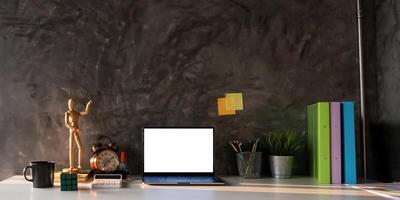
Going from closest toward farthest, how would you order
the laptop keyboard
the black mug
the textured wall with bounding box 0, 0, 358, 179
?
1. the black mug
2. the laptop keyboard
3. the textured wall with bounding box 0, 0, 358, 179

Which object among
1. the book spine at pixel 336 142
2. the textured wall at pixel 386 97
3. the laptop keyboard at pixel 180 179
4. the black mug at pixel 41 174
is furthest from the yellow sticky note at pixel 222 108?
the black mug at pixel 41 174

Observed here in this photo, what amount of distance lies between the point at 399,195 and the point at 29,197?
105 centimetres

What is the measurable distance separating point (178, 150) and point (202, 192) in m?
0.32

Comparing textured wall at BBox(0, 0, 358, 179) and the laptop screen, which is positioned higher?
textured wall at BBox(0, 0, 358, 179)

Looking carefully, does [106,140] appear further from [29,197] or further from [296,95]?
[296,95]

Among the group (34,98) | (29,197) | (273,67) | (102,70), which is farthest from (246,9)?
(29,197)

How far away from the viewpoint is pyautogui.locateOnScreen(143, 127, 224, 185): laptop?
1.67 m

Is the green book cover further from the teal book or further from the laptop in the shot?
the laptop

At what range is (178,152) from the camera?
1.68 metres

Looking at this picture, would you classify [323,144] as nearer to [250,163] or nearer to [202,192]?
[250,163]

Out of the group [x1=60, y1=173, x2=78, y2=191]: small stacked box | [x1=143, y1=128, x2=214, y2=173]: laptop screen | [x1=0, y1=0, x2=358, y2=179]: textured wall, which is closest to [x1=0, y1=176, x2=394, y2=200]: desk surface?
[x1=60, y1=173, x2=78, y2=191]: small stacked box

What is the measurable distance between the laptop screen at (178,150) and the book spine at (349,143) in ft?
1.52

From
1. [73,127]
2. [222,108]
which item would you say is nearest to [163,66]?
[222,108]

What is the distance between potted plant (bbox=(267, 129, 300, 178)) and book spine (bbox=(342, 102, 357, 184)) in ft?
0.67
